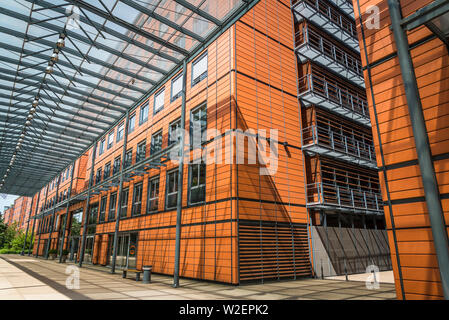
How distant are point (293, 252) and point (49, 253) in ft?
98.6

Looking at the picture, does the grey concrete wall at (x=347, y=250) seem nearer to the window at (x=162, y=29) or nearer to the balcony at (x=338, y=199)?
the balcony at (x=338, y=199)

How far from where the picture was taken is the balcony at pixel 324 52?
1559 cm

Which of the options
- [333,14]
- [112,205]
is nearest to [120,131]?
[112,205]

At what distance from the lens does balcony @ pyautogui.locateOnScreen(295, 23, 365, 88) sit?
51.1ft

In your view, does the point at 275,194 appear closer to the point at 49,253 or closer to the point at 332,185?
the point at 332,185

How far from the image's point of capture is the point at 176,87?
16.2 m

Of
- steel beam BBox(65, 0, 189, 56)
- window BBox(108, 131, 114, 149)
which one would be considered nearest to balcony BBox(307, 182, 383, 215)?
steel beam BBox(65, 0, 189, 56)

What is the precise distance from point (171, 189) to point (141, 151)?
18.7 feet

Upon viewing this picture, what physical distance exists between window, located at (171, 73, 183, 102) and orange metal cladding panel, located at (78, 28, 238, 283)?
0.35 metres

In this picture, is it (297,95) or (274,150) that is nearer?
(274,150)

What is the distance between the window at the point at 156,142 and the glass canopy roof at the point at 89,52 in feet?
9.20

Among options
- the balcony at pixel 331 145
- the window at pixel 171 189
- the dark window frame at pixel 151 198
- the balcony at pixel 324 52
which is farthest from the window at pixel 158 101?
the balcony at pixel 331 145
